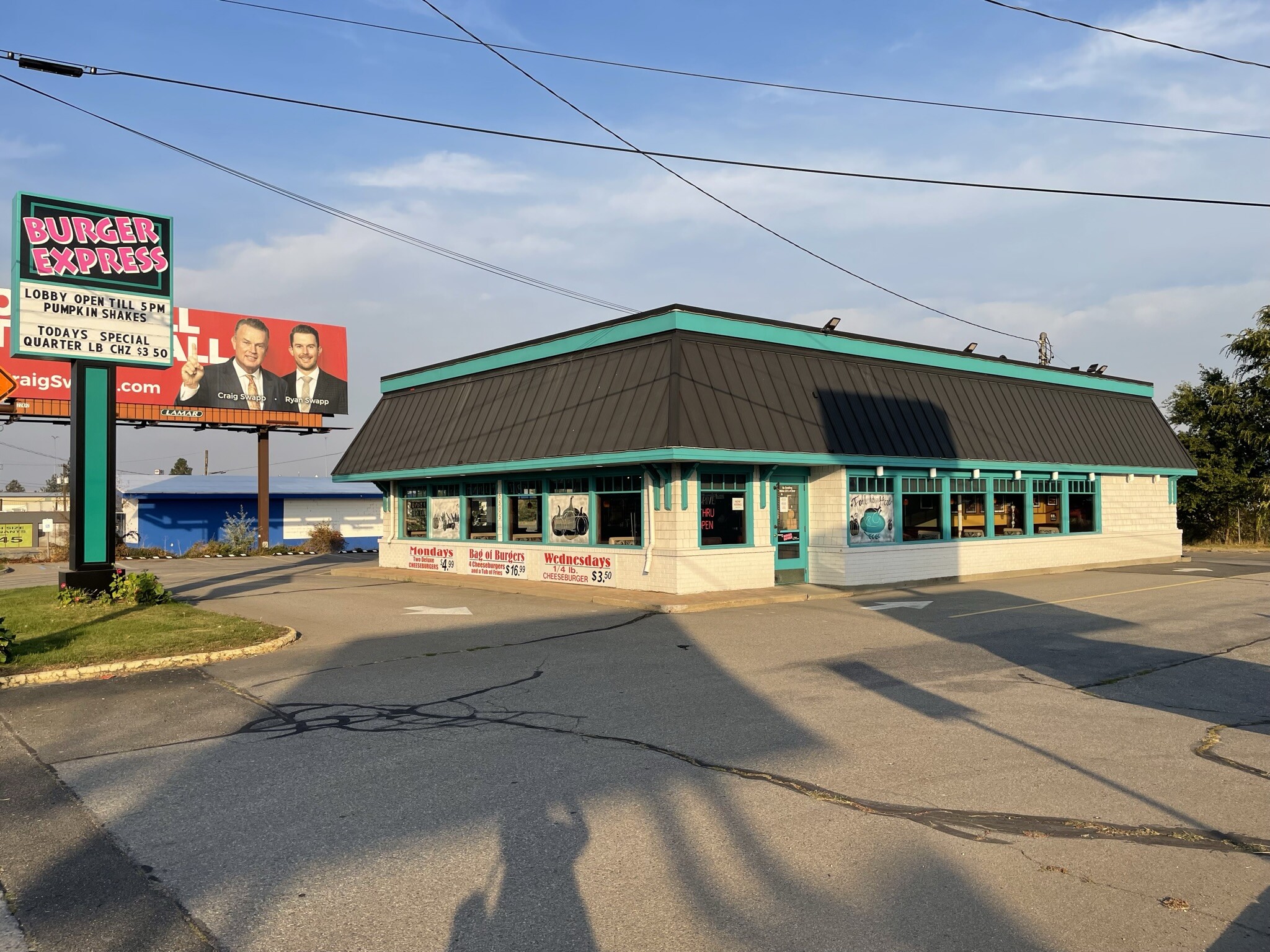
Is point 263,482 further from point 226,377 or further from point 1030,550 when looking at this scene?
point 1030,550

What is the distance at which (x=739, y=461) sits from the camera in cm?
1841

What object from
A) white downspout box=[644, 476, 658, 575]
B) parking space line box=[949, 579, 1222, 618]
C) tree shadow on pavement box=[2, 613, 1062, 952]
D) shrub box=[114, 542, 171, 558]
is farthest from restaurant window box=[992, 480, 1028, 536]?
shrub box=[114, 542, 171, 558]

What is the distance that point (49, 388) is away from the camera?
36.2 m

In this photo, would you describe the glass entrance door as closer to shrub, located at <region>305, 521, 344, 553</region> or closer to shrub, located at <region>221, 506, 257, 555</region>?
shrub, located at <region>221, 506, 257, 555</region>

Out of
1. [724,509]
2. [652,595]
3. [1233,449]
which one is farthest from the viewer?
[1233,449]

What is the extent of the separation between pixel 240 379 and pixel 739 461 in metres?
Result: 29.5

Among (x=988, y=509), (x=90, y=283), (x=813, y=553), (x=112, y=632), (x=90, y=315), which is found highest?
(x=90, y=283)

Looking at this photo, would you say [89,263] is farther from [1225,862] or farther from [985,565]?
[985,565]

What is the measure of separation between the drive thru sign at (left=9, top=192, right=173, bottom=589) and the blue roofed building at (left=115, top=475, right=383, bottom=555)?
84.1 ft

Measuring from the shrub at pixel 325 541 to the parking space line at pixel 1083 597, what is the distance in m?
32.6

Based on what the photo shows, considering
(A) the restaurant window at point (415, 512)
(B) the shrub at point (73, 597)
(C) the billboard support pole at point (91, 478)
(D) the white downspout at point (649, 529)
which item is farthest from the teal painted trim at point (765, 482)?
(B) the shrub at point (73, 597)

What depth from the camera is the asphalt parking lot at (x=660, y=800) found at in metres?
4.48

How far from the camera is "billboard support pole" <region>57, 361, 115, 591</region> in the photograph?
16016 mm

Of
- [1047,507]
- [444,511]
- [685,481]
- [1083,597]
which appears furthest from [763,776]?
[1047,507]
